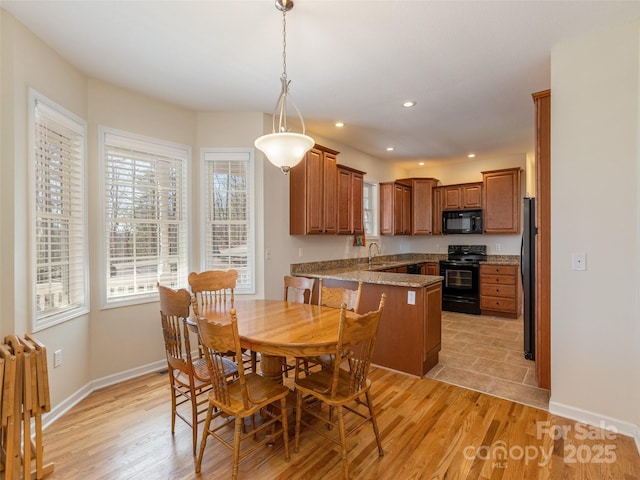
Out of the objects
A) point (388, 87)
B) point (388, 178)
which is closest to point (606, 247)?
point (388, 87)

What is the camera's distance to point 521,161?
5648 millimetres

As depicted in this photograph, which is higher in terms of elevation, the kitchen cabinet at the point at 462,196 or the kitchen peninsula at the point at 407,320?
the kitchen cabinet at the point at 462,196

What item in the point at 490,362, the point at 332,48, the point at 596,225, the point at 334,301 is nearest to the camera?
the point at 596,225

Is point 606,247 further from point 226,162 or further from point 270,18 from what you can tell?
point 226,162

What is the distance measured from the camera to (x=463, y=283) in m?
5.59

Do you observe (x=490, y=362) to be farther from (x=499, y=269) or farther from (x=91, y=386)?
(x=91, y=386)

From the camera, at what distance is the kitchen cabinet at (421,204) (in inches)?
246

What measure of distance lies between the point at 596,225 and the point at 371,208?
13.0ft

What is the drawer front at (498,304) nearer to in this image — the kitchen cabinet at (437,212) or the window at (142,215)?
the kitchen cabinet at (437,212)

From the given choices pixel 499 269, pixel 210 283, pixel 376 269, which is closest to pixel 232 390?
pixel 210 283

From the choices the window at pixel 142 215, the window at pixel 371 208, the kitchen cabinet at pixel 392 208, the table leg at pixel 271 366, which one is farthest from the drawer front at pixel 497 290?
the window at pixel 142 215

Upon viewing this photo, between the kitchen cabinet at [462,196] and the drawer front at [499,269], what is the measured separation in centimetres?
115

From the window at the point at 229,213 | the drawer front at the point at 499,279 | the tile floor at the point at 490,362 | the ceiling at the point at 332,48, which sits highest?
the ceiling at the point at 332,48

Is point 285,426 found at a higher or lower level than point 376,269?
lower
